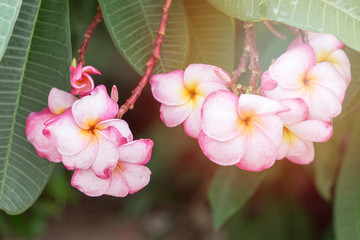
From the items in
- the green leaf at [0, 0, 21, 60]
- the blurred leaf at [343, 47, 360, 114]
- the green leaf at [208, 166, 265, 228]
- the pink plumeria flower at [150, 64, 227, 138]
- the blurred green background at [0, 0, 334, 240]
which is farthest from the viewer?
the blurred green background at [0, 0, 334, 240]

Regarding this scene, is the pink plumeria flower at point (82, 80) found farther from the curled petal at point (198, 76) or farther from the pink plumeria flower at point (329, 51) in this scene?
the pink plumeria flower at point (329, 51)

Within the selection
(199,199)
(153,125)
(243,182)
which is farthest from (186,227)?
(243,182)

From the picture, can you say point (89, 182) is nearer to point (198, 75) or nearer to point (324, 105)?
point (198, 75)

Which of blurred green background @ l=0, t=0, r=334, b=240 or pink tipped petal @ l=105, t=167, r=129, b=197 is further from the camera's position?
blurred green background @ l=0, t=0, r=334, b=240

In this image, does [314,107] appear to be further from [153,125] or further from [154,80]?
[153,125]

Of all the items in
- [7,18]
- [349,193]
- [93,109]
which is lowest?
[349,193]

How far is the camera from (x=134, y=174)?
65 cm

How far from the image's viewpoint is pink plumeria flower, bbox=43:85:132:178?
2.01 ft

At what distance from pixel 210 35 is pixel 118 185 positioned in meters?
0.33

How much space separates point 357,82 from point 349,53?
0.05m

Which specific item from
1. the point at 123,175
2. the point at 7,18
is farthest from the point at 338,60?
the point at 7,18

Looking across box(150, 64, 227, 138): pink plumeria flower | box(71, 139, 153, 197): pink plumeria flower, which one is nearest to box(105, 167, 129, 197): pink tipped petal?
box(71, 139, 153, 197): pink plumeria flower

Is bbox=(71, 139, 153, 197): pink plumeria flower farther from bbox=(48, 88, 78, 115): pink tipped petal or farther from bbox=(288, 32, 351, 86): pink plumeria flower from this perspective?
bbox=(288, 32, 351, 86): pink plumeria flower

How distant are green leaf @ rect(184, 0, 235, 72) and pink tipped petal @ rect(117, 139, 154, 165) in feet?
0.85
